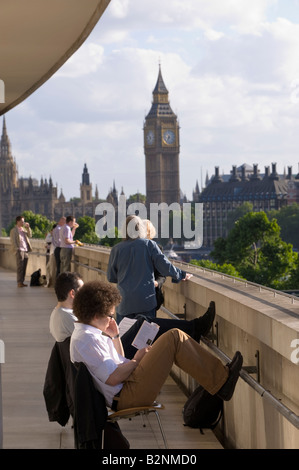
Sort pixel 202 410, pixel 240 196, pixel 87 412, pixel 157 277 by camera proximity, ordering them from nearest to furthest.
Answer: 1. pixel 87 412
2. pixel 202 410
3. pixel 157 277
4. pixel 240 196

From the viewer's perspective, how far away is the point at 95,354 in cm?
459

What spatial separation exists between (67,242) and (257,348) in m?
9.59

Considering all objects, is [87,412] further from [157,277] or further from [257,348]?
[157,277]

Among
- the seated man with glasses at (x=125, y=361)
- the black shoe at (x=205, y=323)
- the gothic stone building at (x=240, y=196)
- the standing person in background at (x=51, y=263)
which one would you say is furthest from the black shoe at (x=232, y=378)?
the gothic stone building at (x=240, y=196)

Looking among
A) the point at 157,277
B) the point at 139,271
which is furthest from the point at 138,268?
the point at 157,277

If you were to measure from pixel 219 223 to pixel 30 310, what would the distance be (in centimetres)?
18245

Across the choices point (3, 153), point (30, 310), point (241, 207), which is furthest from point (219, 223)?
point (30, 310)

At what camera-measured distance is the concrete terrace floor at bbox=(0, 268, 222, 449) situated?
18.0 ft

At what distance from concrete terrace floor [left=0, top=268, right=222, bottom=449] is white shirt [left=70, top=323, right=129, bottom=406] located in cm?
85

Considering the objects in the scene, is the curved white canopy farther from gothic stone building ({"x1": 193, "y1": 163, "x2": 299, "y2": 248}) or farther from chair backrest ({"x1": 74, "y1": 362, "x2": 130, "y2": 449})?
gothic stone building ({"x1": 193, "y1": 163, "x2": 299, "y2": 248})

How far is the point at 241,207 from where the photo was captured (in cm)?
18488

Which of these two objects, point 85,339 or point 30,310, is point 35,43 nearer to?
point 85,339

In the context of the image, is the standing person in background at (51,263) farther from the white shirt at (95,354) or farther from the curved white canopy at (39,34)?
the white shirt at (95,354)

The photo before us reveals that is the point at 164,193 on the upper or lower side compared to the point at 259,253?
upper
